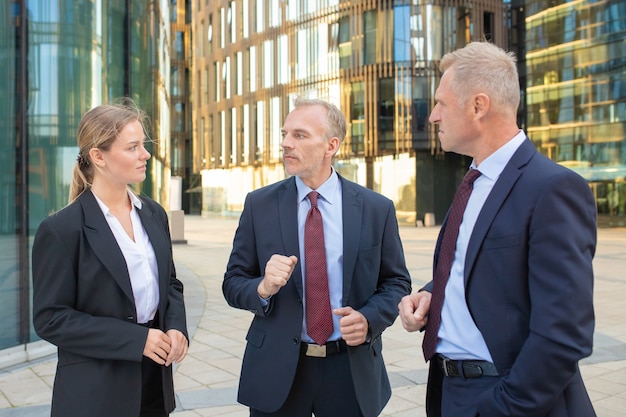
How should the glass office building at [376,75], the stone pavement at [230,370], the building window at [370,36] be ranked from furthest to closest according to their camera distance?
the building window at [370,36]
the glass office building at [376,75]
the stone pavement at [230,370]

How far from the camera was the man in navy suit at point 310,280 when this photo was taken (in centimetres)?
259

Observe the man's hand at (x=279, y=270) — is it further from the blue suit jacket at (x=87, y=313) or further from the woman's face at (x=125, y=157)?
the woman's face at (x=125, y=157)

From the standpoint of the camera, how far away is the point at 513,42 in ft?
111

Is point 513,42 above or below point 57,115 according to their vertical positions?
above

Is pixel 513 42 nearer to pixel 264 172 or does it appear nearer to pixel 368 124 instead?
pixel 368 124

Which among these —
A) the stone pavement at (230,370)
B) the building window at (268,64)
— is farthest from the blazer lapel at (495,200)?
the building window at (268,64)

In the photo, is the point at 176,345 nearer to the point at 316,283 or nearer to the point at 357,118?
the point at 316,283

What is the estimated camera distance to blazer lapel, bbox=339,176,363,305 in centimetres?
264

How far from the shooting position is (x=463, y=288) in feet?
6.51

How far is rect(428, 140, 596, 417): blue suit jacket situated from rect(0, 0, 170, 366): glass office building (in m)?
5.45

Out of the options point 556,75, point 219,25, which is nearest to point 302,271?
point 556,75

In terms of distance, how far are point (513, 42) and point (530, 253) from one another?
115ft

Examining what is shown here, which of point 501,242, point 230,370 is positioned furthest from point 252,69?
point 501,242

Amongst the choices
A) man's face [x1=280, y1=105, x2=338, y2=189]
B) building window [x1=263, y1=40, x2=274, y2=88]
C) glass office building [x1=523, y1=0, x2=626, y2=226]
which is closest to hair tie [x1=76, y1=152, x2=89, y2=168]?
man's face [x1=280, y1=105, x2=338, y2=189]
